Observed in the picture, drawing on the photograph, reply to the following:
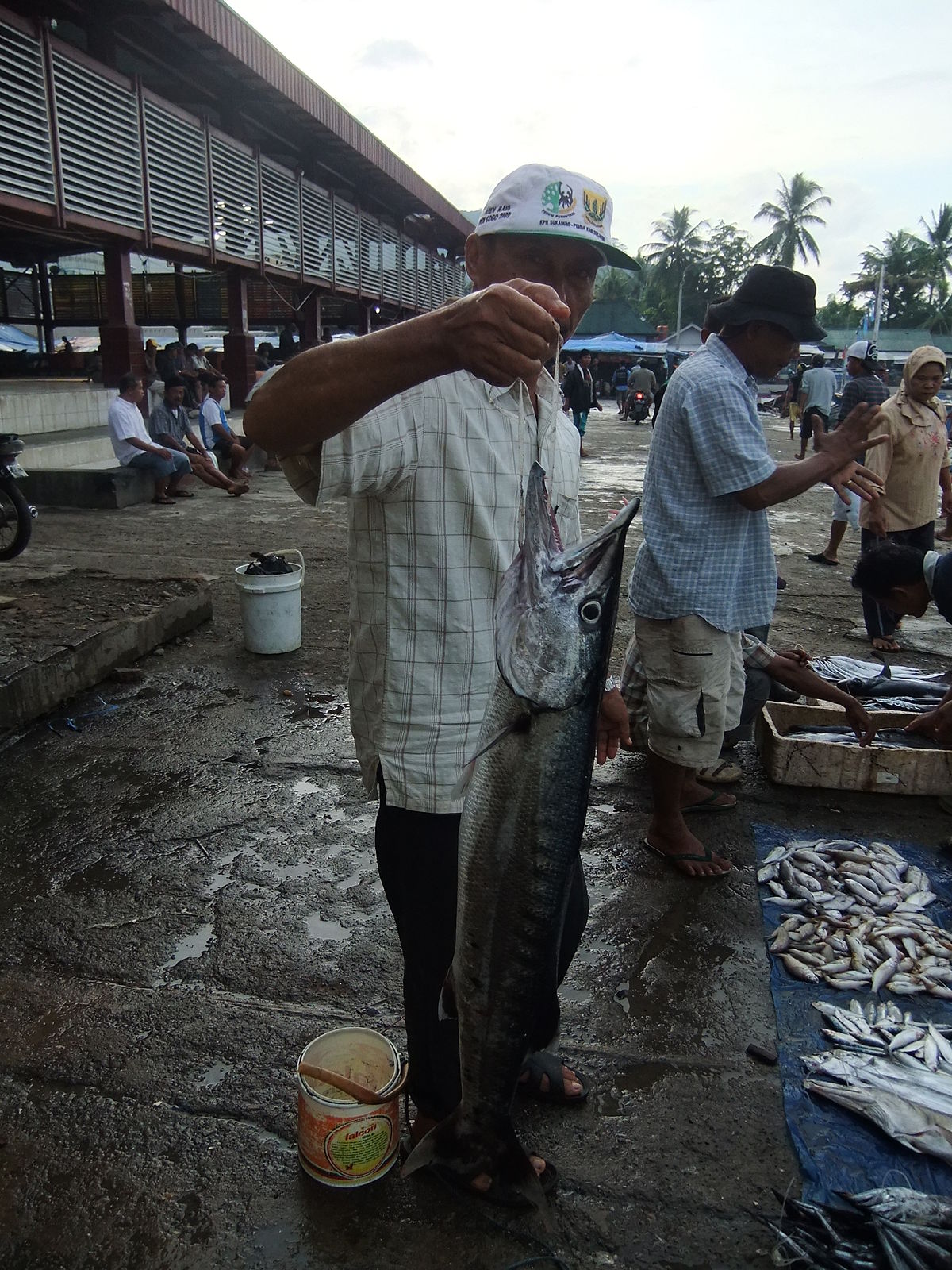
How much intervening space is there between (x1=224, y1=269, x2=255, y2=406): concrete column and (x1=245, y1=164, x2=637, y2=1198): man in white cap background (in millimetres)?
14861

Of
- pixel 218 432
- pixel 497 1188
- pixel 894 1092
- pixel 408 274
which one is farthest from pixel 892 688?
pixel 408 274

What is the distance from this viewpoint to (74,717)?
5.15m

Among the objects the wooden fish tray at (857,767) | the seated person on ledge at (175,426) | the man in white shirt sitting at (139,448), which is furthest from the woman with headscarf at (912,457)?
the man in white shirt sitting at (139,448)

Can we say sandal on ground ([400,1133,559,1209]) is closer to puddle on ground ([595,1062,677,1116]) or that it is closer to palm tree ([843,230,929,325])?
puddle on ground ([595,1062,677,1116])

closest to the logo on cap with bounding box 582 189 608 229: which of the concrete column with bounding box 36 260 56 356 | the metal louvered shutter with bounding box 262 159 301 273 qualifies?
the metal louvered shutter with bounding box 262 159 301 273

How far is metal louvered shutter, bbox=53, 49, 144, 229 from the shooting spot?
10.3 meters

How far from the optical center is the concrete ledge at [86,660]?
4840mm

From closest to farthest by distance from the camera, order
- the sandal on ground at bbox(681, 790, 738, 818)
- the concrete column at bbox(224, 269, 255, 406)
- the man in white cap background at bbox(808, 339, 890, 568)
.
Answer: the sandal on ground at bbox(681, 790, 738, 818) < the man in white cap background at bbox(808, 339, 890, 568) < the concrete column at bbox(224, 269, 255, 406)

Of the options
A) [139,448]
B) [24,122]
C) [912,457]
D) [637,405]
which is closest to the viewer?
[912,457]

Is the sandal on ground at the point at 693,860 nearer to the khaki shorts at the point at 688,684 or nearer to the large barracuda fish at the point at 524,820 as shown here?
the khaki shorts at the point at 688,684

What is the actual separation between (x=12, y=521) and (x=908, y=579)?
7376 mm

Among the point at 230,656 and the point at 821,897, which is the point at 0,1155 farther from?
the point at 230,656

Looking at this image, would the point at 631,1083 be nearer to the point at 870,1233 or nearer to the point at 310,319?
the point at 870,1233

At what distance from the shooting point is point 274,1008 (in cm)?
287
